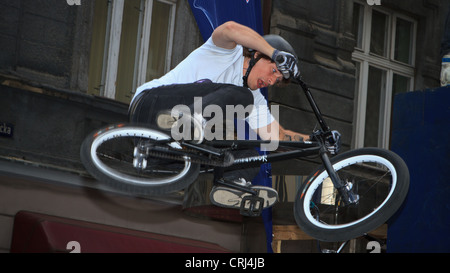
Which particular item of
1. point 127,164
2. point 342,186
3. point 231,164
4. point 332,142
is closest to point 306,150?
point 332,142

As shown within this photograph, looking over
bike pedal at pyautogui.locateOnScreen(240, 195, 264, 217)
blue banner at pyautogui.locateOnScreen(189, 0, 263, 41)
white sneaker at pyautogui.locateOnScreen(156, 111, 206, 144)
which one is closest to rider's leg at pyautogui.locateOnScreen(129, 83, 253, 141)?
white sneaker at pyautogui.locateOnScreen(156, 111, 206, 144)

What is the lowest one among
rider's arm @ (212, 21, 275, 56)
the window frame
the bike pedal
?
the bike pedal

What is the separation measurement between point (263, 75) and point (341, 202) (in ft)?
3.73

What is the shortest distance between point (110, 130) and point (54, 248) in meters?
2.38

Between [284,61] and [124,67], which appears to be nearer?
[284,61]

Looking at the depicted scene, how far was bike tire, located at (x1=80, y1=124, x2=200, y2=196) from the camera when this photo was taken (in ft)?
17.3

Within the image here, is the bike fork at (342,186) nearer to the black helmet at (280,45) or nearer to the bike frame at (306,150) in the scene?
the bike frame at (306,150)

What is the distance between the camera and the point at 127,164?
18.2 ft

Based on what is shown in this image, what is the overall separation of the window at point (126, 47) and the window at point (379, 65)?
11.7ft

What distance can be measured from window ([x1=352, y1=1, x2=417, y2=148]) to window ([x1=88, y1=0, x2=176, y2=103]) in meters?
A: 3.56

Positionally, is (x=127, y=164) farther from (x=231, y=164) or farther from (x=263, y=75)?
(x=263, y=75)

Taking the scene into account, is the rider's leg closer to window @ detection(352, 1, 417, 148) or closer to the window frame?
the window frame

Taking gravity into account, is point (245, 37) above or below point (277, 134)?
above

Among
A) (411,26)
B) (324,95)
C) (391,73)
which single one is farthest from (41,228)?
(411,26)
